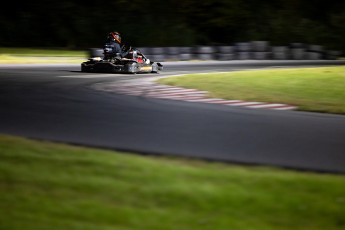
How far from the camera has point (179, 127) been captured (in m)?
9.45

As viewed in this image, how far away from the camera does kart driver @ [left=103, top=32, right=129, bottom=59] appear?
1884cm

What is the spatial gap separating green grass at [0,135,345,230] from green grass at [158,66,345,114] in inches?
228

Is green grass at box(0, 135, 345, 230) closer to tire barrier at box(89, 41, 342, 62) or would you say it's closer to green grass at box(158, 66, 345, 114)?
green grass at box(158, 66, 345, 114)

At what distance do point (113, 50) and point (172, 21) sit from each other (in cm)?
2251

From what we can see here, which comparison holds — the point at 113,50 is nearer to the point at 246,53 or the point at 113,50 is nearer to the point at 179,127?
the point at 179,127

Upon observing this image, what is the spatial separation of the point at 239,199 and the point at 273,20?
111 ft

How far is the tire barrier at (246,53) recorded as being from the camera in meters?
28.6

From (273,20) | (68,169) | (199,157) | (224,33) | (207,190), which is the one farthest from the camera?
(224,33)

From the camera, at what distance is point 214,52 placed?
29562 mm

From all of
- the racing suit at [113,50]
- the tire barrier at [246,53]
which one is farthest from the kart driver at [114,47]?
the tire barrier at [246,53]

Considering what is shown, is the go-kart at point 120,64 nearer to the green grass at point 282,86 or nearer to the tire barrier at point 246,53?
the green grass at point 282,86

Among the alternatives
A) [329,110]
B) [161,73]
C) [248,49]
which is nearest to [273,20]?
[248,49]

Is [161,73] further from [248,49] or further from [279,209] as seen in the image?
[279,209]

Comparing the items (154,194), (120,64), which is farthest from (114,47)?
(154,194)
